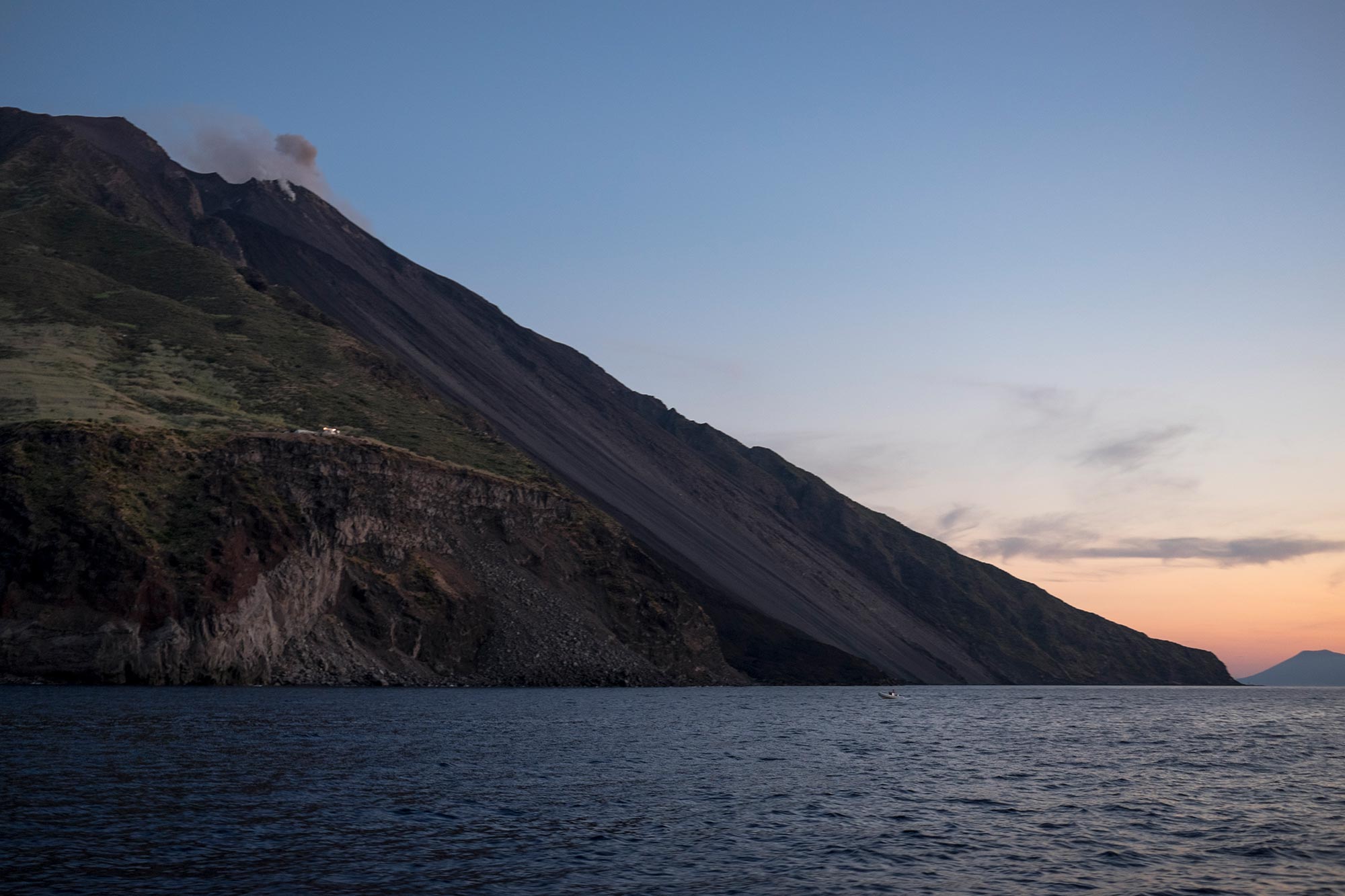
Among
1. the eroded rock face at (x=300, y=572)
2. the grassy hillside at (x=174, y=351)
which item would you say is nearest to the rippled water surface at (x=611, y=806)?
the eroded rock face at (x=300, y=572)

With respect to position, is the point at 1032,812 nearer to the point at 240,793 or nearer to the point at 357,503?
the point at 240,793

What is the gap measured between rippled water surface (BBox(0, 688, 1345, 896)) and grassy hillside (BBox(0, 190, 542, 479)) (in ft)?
177

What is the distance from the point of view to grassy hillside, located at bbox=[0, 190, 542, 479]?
118 metres

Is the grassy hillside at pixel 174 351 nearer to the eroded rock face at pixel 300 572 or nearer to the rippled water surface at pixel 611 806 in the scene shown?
the eroded rock face at pixel 300 572

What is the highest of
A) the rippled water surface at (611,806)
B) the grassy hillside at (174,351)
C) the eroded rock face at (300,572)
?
the grassy hillside at (174,351)

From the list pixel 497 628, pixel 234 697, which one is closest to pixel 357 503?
pixel 497 628

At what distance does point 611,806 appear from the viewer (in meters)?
36.3

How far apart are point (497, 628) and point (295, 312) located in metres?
86.5

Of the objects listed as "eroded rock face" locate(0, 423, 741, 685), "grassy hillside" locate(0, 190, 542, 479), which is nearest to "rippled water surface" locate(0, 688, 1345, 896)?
"eroded rock face" locate(0, 423, 741, 685)

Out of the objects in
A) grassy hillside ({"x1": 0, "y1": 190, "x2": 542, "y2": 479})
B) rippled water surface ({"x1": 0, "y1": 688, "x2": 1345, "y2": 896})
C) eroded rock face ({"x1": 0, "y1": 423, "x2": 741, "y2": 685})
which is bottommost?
rippled water surface ({"x1": 0, "y1": 688, "x2": 1345, "y2": 896})

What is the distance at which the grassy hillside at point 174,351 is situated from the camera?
389 ft

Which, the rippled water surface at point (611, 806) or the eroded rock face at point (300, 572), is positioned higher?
the eroded rock face at point (300, 572)

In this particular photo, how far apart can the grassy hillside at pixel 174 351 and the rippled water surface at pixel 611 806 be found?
177 ft

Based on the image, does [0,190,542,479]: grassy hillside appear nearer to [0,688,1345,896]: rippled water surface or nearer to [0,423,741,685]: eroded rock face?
[0,423,741,685]: eroded rock face
